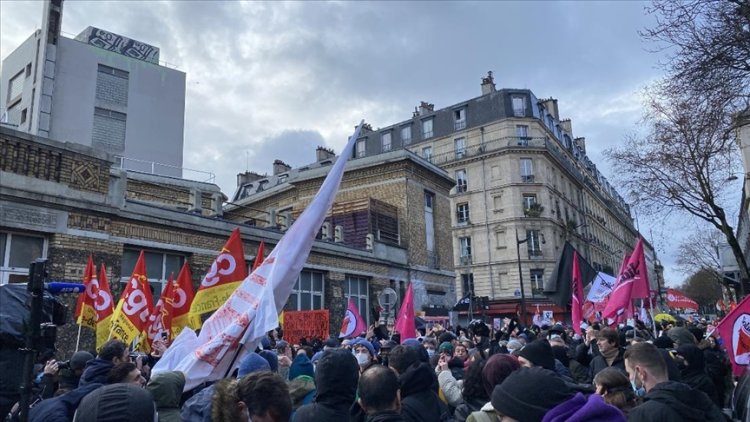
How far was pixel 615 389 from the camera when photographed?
340 cm

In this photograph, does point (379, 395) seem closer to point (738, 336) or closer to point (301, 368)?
point (301, 368)

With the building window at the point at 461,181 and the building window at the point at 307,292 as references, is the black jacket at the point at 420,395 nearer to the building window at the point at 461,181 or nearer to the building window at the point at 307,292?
the building window at the point at 307,292

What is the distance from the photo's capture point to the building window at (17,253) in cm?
1059

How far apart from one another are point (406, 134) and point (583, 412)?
168ft

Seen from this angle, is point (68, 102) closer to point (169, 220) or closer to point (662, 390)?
point (169, 220)

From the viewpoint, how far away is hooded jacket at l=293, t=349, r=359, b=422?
10.5 feet

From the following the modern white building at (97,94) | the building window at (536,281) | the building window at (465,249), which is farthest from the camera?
the building window at (465,249)

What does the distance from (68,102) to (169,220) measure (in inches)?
943

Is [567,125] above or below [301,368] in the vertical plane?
above

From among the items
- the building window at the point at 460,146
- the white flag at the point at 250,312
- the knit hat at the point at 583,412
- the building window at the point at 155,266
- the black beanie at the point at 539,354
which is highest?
the building window at the point at 460,146

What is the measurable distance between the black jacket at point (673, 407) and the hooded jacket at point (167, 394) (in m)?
3.01

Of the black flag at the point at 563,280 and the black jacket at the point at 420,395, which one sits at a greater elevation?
the black flag at the point at 563,280

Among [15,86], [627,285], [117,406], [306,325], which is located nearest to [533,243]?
[306,325]

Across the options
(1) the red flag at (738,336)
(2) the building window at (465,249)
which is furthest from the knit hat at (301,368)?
(2) the building window at (465,249)
